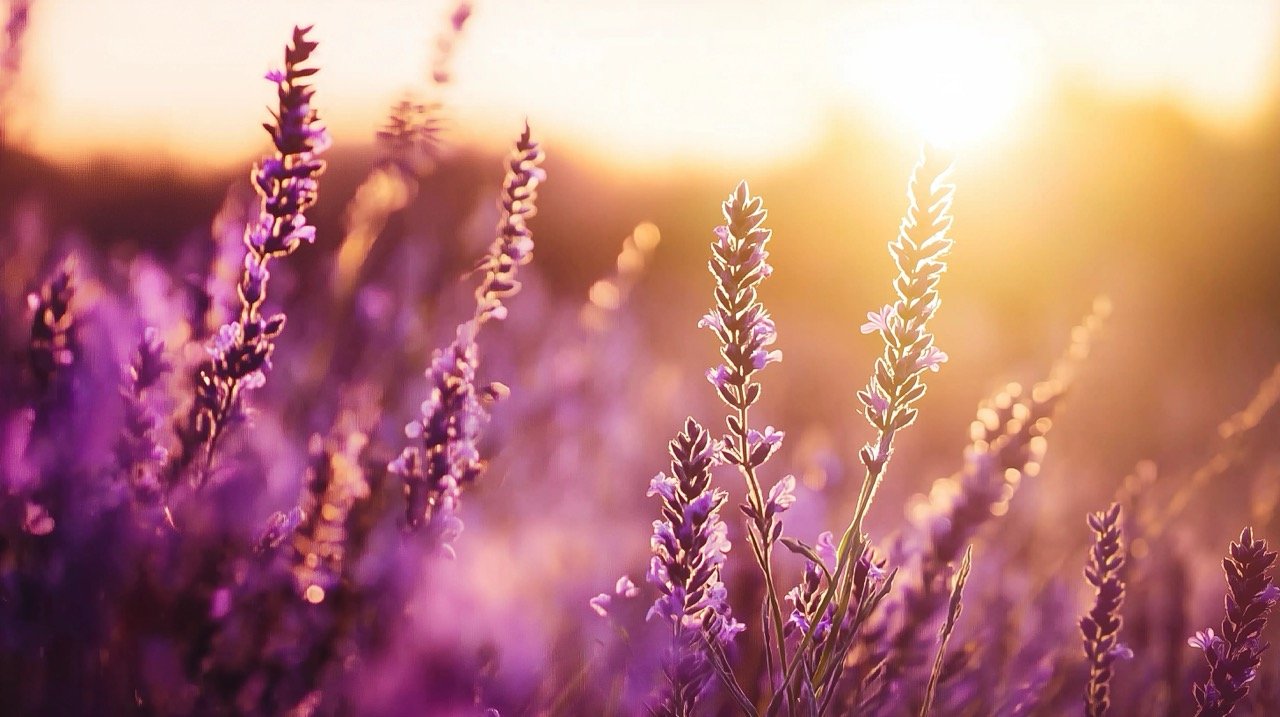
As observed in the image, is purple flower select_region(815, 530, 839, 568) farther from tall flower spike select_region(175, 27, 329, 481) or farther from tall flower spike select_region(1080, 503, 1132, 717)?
tall flower spike select_region(175, 27, 329, 481)

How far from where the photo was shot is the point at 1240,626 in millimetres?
1337

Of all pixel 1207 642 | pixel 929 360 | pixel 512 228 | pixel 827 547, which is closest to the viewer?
pixel 929 360

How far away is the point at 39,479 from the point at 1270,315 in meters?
9.38

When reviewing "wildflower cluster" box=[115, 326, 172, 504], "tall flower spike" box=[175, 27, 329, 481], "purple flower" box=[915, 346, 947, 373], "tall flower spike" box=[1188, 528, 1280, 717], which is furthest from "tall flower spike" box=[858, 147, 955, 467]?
"wildflower cluster" box=[115, 326, 172, 504]

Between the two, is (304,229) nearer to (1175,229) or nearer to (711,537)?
(711,537)

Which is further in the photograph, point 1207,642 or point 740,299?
point 1207,642

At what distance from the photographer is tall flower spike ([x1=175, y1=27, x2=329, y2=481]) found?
1343 millimetres

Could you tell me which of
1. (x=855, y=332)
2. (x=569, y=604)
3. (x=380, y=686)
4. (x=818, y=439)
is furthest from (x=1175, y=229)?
(x=380, y=686)

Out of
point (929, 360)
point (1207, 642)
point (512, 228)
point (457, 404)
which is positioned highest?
point (512, 228)

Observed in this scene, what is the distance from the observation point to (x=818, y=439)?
3.29 metres

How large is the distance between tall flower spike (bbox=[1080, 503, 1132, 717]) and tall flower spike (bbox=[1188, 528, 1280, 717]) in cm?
13

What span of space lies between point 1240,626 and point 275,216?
1.32 meters

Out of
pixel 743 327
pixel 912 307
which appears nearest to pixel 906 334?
pixel 912 307

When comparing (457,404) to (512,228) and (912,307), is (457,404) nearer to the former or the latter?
(512,228)
